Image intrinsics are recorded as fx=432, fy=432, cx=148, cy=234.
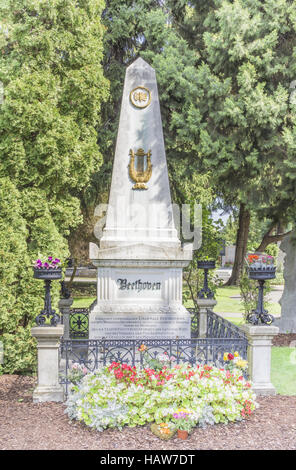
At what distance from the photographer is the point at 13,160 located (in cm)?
864

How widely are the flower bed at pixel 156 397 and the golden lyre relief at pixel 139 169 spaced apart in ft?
13.2

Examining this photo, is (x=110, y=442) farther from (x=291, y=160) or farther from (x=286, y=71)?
(x=286, y=71)

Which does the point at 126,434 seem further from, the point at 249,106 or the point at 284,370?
the point at 249,106

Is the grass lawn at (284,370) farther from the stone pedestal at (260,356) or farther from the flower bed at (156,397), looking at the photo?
the flower bed at (156,397)

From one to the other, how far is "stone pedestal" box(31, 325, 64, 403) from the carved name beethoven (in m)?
2.19

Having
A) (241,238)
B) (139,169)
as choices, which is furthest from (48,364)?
(241,238)

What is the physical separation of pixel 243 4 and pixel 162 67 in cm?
252

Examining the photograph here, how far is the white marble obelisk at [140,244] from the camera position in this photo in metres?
8.16

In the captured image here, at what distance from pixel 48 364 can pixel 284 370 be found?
4.65 meters

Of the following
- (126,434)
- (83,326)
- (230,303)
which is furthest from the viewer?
(230,303)

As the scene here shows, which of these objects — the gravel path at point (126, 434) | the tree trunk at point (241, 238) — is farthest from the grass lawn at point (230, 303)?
the gravel path at point (126, 434)

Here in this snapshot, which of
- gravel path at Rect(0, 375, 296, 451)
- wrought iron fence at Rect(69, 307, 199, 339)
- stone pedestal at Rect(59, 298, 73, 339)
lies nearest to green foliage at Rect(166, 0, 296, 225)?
wrought iron fence at Rect(69, 307, 199, 339)

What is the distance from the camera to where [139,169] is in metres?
8.70

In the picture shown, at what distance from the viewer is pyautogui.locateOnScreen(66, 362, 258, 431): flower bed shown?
5.09 metres
